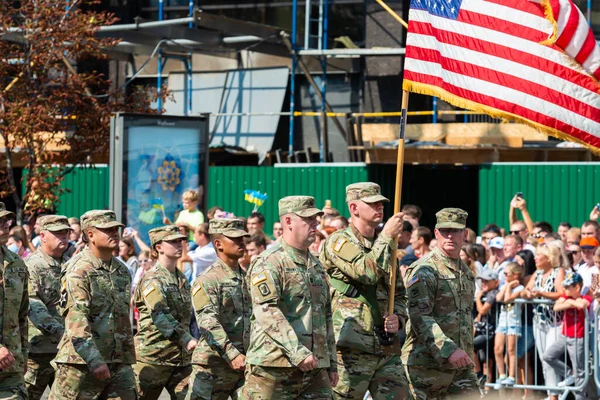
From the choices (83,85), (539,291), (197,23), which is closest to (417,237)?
(539,291)

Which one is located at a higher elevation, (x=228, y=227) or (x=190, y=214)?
(x=228, y=227)

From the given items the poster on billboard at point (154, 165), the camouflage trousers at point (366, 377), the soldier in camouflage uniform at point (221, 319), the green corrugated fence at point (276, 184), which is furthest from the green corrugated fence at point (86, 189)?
the camouflage trousers at point (366, 377)

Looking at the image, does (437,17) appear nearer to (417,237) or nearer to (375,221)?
(375,221)

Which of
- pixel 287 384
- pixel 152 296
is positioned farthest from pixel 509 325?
pixel 287 384

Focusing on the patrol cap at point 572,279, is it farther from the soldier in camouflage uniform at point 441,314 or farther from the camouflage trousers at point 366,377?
the camouflage trousers at point 366,377

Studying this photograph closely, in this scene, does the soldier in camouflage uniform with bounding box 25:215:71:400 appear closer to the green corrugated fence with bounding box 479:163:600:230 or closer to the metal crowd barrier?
the metal crowd barrier

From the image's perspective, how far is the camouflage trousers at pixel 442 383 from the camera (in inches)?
368

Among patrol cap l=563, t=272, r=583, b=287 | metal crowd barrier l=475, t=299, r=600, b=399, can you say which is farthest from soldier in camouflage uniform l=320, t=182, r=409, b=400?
metal crowd barrier l=475, t=299, r=600, b=399

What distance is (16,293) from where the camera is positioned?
8781 mm

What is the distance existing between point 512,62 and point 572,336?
3.55 m

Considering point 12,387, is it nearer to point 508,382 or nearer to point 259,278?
point 259,278

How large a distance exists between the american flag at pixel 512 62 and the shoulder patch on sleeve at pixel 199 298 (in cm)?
234

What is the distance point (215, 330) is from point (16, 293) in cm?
161

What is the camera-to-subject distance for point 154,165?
632 inches
